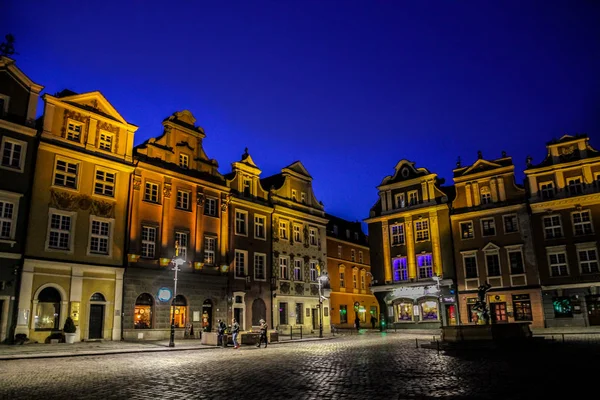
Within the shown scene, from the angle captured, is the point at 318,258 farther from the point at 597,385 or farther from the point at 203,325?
the point at 597,385

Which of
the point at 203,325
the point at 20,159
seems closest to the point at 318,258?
the point at 203,325

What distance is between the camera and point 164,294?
35.2 meters

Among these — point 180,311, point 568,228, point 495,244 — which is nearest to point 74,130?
point 180,311

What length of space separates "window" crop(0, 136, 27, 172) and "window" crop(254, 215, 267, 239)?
21094 millimetres

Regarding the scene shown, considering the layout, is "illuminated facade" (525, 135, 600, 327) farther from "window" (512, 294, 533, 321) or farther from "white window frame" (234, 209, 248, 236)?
"white window frame" (234, 209, 248, 236)

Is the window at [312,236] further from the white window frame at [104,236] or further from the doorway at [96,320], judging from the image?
the doorway at [96,320]

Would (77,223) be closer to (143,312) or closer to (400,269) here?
(143,312)

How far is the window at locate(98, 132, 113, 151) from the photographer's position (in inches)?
1344

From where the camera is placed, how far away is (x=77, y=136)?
108 feet

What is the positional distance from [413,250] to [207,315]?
79.6 ft

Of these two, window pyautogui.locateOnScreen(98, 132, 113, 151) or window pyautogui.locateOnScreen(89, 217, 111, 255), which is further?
window pyautogui.locateOnScreen(98, 132, 113, 151)

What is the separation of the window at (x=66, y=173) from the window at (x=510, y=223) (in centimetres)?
3929

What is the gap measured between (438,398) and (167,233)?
29897 millimetres

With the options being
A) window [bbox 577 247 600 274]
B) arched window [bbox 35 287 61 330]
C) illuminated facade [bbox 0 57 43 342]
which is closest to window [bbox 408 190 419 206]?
window [bbox 577 247 600 274]
